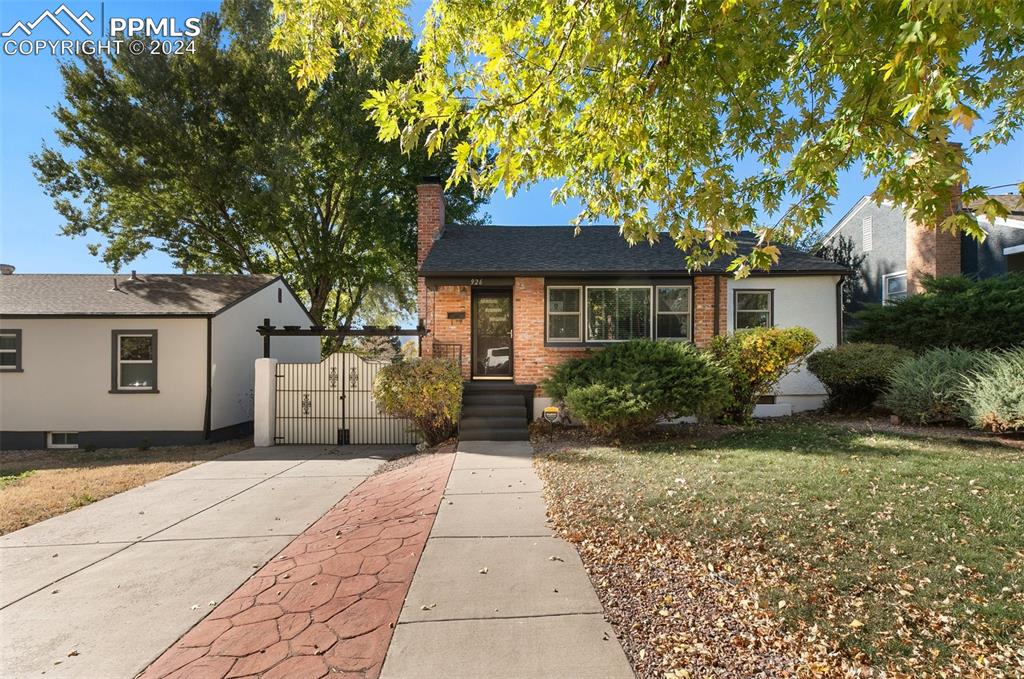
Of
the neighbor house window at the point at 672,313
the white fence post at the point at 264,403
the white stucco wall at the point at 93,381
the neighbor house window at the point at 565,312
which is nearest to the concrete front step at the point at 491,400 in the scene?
the neighbor house window at the point at 565,312

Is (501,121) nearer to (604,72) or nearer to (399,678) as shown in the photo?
(604,72)

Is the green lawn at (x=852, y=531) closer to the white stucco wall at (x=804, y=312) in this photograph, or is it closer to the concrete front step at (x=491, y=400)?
the concrete front step at (x=491, y=400)

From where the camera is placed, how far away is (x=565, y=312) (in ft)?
36.4

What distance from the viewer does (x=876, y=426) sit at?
28.0 feet

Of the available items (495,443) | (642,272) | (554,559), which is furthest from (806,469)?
(642,272)

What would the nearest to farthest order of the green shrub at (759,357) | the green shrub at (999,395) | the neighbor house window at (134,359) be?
the green shrub at (999,395) → the green shrub at (759,357) → the neighbor house window at (134,359)

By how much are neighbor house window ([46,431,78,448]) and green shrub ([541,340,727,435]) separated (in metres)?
11.4

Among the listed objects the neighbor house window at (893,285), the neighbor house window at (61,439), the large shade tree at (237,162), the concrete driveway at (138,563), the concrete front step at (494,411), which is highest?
the large shade tree at (237,162)

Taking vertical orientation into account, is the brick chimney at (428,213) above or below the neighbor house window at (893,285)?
above

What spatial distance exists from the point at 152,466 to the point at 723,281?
12.1m

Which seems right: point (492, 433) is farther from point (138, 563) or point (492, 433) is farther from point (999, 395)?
point (999, 395)

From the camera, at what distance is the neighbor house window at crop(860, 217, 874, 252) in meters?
17.2

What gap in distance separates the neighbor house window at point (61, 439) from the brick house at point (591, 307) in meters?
8.43

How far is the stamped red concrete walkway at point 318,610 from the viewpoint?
2711mm
